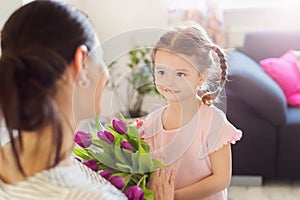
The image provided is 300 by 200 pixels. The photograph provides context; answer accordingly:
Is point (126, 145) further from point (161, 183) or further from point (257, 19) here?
point (257, 19)

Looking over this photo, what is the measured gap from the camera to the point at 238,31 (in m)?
3.86

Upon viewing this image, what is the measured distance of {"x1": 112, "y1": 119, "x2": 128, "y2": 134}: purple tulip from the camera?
1.22 m

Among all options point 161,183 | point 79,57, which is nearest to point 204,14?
point 161,183

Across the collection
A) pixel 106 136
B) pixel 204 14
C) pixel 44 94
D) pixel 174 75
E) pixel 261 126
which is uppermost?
pixel 44 94

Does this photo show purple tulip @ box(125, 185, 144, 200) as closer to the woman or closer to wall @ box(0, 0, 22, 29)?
the woman

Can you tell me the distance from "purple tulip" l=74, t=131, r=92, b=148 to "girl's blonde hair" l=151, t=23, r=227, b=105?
0.73ft

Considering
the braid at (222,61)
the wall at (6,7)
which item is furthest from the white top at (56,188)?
the wall at (6,7)

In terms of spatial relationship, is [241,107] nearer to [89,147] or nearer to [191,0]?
[191,0]

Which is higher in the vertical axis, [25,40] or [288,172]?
[25,40]

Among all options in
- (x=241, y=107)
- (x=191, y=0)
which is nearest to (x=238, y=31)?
(x=191, y=0)

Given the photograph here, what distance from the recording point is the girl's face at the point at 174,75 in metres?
1.21

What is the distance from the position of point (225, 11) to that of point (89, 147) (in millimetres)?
2774

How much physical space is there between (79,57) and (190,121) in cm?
44

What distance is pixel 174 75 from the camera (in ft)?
3.95
